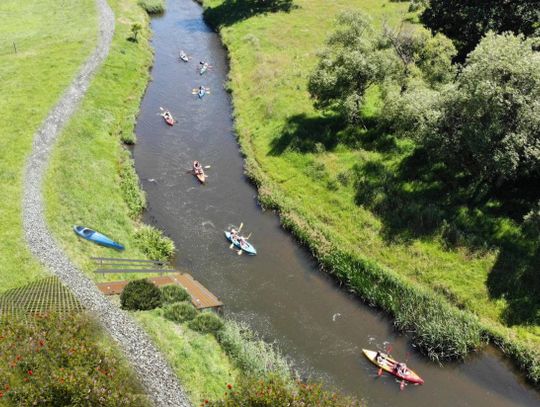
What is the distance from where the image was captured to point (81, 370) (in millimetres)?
24703

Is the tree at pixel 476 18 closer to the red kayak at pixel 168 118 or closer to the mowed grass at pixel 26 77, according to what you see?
the red kayak at pixel 168 118

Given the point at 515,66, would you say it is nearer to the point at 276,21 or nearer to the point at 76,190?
the point at 76,190

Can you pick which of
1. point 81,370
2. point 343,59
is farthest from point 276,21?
point 81,370

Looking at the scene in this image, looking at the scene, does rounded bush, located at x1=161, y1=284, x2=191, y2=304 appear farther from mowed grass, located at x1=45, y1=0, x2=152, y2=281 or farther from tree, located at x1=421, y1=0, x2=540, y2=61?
tree, located at x1=421, y1=0, x2=540, y2=61

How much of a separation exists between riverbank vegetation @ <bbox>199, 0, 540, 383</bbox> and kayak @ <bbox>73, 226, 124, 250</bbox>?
14647 mm

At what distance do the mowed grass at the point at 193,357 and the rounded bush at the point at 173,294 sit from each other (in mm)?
1882

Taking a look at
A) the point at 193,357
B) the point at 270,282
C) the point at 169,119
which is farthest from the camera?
the point at 169,119

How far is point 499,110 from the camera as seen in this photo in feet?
132

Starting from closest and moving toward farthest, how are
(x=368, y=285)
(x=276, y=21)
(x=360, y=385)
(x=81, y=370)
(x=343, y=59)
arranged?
(x=81, y=370), (x=360, y=385), (x=368, y=285), (x=343, y=59), (x=276, y=21)

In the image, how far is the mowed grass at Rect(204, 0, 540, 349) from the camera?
1555 inches

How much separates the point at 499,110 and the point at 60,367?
35.7m

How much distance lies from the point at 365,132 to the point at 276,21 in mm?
43559

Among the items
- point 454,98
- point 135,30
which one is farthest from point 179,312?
point 135,30

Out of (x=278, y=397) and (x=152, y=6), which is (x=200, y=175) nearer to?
(x=278, y=397)
